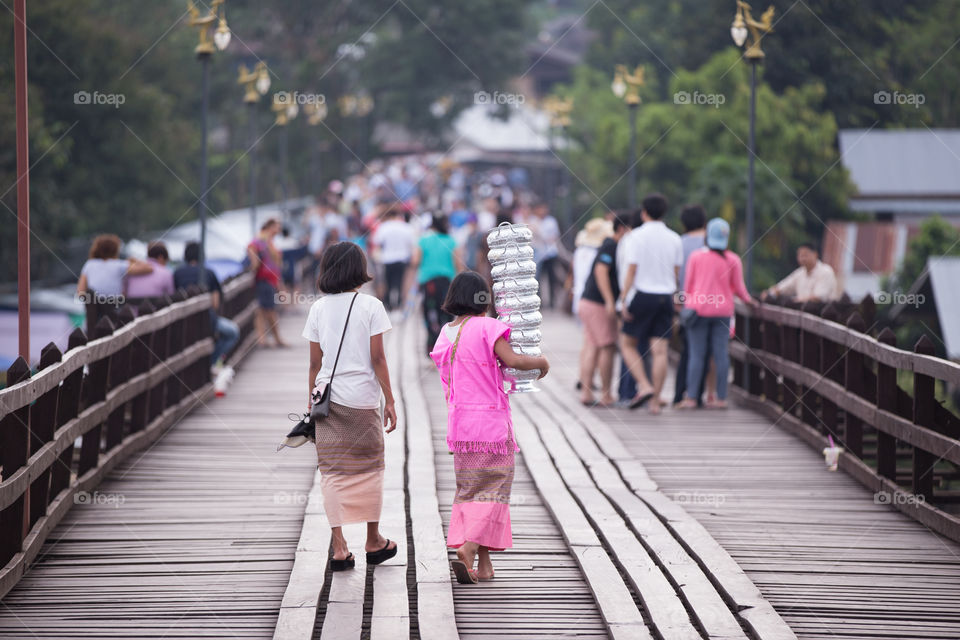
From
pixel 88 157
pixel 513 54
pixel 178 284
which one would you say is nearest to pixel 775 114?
pixel 88 157

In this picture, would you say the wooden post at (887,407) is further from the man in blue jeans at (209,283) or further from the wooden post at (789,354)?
the man in blue jeans at (209,283)

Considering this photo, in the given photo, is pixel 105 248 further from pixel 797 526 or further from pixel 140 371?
pixel 797 526

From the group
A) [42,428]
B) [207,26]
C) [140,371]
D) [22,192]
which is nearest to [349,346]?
[42,428]

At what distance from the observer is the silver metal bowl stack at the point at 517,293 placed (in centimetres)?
607

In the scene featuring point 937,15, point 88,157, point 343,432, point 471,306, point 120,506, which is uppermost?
point 937,15

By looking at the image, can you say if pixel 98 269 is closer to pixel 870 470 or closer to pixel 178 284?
pixel 178 284

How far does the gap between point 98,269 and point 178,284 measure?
2.01 meters

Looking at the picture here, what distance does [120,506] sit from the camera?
7.50 m

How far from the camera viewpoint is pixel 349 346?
5973mm

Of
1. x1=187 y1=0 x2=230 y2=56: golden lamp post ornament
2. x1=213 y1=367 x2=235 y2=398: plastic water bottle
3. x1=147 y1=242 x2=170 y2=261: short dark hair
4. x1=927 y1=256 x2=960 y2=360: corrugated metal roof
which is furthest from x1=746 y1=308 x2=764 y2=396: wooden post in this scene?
x1=927 y1=256 x2=960 y2=360: corrugated metal roof

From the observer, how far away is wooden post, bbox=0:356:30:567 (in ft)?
18.8

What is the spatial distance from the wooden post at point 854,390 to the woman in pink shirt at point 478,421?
10.7ft

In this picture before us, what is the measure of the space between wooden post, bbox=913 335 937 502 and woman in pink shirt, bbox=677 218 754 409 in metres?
3.68

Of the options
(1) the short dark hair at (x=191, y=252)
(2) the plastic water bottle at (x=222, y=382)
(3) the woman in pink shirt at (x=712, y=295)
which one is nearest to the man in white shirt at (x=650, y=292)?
(3) the woman in pink shirt at (x=712, y=295)
